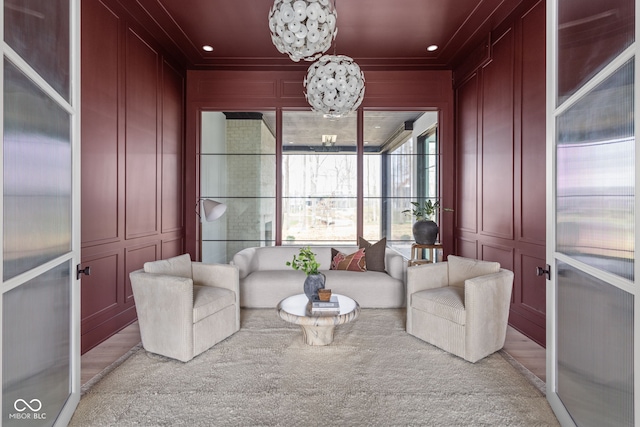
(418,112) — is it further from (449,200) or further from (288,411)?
(288,411)

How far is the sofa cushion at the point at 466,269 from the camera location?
2.90m

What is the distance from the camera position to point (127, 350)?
2.80 metres

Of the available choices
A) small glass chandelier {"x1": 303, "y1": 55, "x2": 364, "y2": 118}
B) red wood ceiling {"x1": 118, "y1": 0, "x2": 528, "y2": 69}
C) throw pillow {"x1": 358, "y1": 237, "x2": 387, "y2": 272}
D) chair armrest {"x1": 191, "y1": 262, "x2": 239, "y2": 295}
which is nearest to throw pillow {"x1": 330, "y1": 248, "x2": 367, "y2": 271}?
throw pillow {"x1": 358, "y1": 237, "x2": 387, "y2": 272}

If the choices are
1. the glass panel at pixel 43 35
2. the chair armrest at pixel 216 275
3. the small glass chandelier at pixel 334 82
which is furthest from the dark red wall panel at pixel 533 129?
the glass panel at pixel 43 35

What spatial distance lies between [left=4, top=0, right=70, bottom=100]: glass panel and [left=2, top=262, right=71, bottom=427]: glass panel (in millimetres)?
897

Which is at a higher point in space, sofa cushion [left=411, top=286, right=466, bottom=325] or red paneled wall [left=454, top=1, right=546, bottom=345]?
red paneled wall [left=454, top=1, right=546, bottom=345]

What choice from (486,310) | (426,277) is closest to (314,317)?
(426,277)

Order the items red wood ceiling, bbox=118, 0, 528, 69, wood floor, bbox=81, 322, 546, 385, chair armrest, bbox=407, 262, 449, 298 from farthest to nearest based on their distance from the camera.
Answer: red wood ceiling, bbox=118, 0, 528, 69 < chair armrest, bbox=407, 262, 449, 298 < wood floor, bbox=81, 322, 546, 385

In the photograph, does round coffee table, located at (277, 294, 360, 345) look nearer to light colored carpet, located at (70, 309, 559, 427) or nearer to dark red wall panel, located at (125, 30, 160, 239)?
light colored carpet, located at (70, 309, 559, 427)

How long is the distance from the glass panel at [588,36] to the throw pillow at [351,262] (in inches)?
102

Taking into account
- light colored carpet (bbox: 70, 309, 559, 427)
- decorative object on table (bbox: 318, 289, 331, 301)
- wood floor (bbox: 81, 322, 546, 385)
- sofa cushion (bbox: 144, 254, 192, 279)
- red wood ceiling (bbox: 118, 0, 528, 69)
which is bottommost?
wood floor (bbox: 81, 322, 546, 385)

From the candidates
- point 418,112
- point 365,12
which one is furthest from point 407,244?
point 365,12

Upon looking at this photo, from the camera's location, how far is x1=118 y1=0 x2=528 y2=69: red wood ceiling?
326cm

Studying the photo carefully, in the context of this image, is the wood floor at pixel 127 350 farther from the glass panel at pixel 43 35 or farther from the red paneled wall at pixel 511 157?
the glass panel at pixel 43 35
